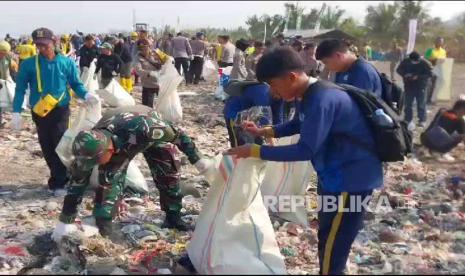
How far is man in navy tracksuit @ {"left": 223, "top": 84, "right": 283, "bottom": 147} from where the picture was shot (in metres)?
4.89

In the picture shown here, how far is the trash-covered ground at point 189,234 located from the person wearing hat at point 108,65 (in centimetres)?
432

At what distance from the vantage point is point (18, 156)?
6.97m

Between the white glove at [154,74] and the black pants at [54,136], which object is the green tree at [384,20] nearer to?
the white glove at [154,74]

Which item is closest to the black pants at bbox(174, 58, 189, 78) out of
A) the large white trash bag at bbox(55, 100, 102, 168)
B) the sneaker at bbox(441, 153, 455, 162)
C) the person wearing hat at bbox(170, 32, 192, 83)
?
the person wearing hat at bbox(170, 32, 192, 83)

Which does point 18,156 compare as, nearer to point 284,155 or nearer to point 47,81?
point 47,81

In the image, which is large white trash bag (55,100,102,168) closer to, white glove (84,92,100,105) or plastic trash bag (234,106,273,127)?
white glove (84,92,100,105)

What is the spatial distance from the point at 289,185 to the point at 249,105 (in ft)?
2.87

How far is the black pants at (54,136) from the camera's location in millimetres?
5250

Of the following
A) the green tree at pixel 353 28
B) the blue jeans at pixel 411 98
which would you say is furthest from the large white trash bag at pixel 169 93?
the green tree at pixel 353 28

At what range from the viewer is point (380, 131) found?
2.66 m

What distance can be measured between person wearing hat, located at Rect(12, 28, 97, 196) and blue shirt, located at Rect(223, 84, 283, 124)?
1.33 m

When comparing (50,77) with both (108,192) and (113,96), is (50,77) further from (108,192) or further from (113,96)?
(113,96)

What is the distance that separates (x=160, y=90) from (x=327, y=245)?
563 centimetres

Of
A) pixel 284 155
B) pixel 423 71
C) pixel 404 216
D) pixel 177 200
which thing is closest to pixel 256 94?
pixel 177 200
